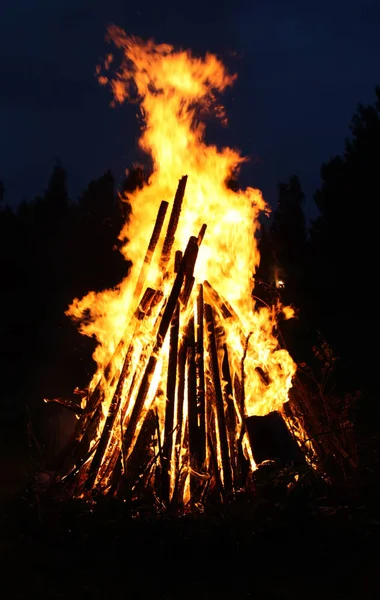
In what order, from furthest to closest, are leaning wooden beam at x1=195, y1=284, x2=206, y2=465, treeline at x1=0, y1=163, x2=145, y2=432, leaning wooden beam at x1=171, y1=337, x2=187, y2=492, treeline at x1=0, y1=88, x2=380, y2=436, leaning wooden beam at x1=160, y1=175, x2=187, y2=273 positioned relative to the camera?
treeline at x1=0, y1=163, x2=145, y2=432, treeline at x1=0, y1=88, x2=380, y2=436, leaning wooden beam at x1=160, y1=175, x2=187, y2=273, leaning wooden beam at x1=195, y1=284, x2=206, y2=465, leaning wooden beam at x1=171, y1=337, x2=187, y2=492

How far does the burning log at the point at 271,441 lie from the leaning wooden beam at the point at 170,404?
2.36 ft

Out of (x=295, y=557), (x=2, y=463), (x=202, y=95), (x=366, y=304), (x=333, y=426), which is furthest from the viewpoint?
(x=366, y=304)

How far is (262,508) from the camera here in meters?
3.81

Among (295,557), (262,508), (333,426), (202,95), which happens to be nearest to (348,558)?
(295,557)

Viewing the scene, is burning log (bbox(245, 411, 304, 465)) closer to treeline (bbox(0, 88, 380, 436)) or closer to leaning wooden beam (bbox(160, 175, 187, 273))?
leaning wooden beam (bbox(160, 175, 187, 273))

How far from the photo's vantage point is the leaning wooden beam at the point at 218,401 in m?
4.41

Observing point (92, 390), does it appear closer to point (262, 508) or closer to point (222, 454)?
point (222, 454)

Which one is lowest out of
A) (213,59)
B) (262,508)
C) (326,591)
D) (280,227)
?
(326,591)

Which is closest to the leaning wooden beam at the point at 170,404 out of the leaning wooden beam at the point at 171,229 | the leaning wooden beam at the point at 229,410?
the leaning wooden beam at the point at 229,410

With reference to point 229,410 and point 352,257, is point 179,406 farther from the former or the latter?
point 352,257

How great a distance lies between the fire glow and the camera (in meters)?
4.55

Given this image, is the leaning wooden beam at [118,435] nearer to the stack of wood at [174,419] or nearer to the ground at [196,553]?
the stack of wood at [174,419]

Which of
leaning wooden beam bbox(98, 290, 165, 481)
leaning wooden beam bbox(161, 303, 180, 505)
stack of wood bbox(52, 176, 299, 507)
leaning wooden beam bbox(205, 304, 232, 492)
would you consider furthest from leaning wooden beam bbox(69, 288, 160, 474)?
leaning wooden beam bbox(205, 304, 232, 492)

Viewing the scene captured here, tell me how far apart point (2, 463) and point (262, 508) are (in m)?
5.48
